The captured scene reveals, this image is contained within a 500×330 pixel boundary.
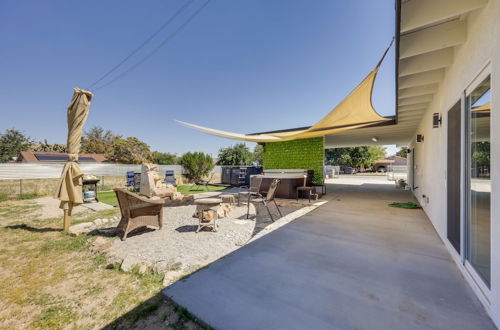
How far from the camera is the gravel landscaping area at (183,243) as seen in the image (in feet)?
7.75

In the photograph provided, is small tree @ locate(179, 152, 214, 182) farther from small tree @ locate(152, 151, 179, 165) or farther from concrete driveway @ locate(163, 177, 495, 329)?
small tree @ locate(152, 151, 179, 165)

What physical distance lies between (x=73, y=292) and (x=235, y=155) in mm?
25896

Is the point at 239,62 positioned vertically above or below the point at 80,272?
above

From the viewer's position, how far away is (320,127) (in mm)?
6051

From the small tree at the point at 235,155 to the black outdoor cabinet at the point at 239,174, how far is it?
15356 millimetres

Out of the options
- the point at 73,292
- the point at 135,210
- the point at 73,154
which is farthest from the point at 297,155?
the point at 73,292

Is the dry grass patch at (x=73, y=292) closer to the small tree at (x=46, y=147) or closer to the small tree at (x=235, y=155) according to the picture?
the small tree at (x=235, y=155)

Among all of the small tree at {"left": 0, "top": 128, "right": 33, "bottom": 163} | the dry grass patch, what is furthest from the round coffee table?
the small tree at {"left": 0, "top": 128, "right": 33, "bottom": 163}

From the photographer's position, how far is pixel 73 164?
370 cm

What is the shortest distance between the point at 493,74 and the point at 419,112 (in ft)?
15.2

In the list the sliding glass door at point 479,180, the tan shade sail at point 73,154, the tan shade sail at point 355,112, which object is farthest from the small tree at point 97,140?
the sliding glass door at point 479,180

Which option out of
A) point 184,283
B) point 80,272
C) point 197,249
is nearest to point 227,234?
point 197,249

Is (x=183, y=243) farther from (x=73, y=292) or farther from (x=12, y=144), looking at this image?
(x=12, y=144)

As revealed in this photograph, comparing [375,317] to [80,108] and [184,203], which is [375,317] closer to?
[80,108]
